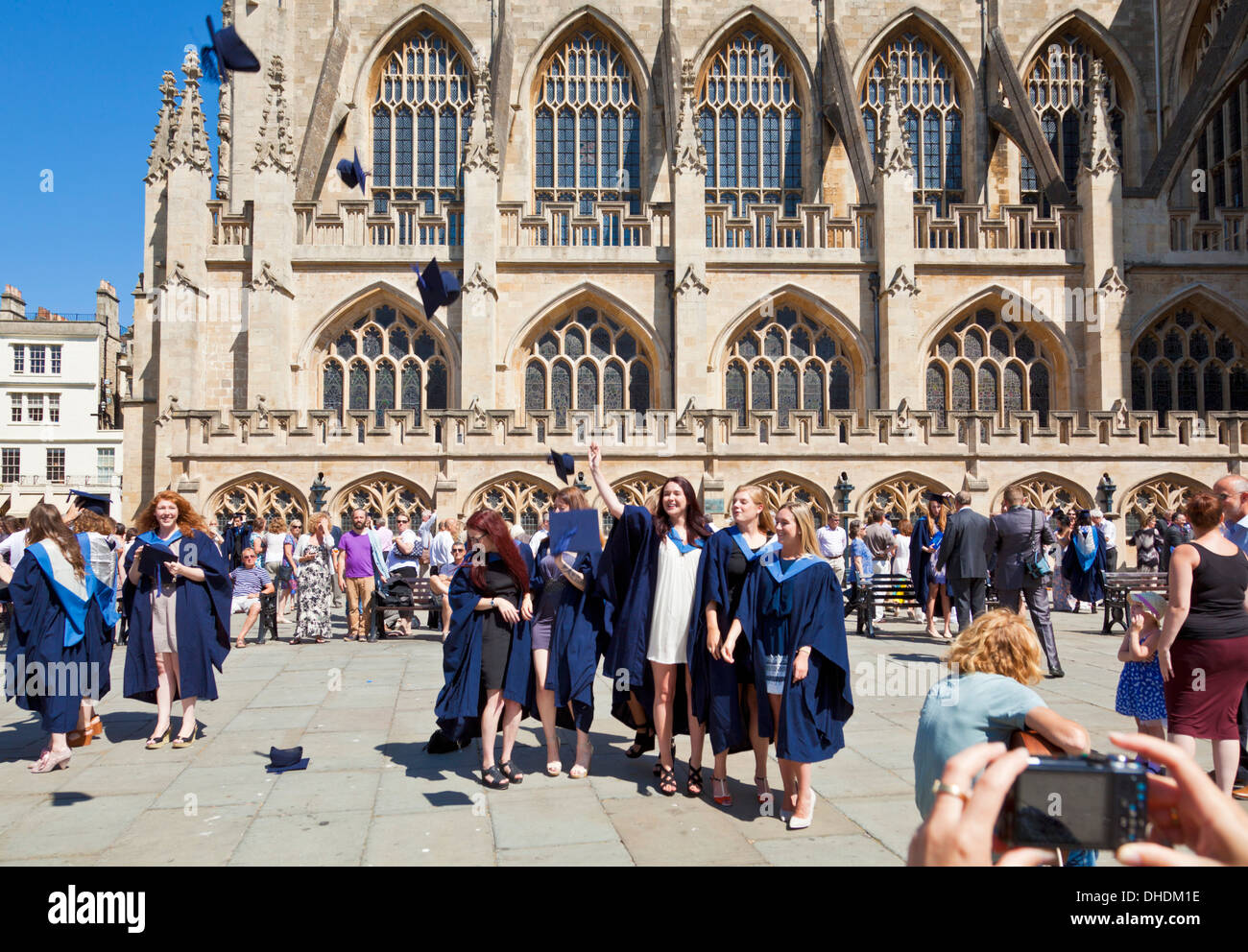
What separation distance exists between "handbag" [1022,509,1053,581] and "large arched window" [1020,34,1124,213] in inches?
826

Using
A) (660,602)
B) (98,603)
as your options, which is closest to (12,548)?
(98,603)

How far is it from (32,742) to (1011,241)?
21712 mm

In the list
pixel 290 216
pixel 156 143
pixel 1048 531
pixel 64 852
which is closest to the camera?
pixel 64 852

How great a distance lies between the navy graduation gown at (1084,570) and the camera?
1195 centimetres

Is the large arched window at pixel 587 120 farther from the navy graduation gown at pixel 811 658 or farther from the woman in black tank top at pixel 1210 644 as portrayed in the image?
the woman in black tank top at pixel 1210 644

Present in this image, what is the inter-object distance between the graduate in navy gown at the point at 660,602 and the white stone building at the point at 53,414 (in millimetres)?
42456

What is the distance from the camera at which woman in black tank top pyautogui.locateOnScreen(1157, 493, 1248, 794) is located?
4.20 meters

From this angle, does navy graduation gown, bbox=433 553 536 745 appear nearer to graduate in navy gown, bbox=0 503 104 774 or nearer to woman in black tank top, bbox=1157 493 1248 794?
graduate in navy gown, bbox=0 503 104 774

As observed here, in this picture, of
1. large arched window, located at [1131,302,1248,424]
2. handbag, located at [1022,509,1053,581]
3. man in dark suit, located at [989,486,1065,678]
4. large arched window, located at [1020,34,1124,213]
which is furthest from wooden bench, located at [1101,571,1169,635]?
large arched window, located at [1020,34,1124,213]

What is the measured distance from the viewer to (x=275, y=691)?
7684 millimetres

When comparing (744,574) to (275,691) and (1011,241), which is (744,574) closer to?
(275,691)

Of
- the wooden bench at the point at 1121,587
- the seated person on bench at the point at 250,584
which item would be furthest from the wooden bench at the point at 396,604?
the wooden bench at the point at 1121,587

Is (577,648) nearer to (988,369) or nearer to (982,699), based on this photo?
(982,699)
